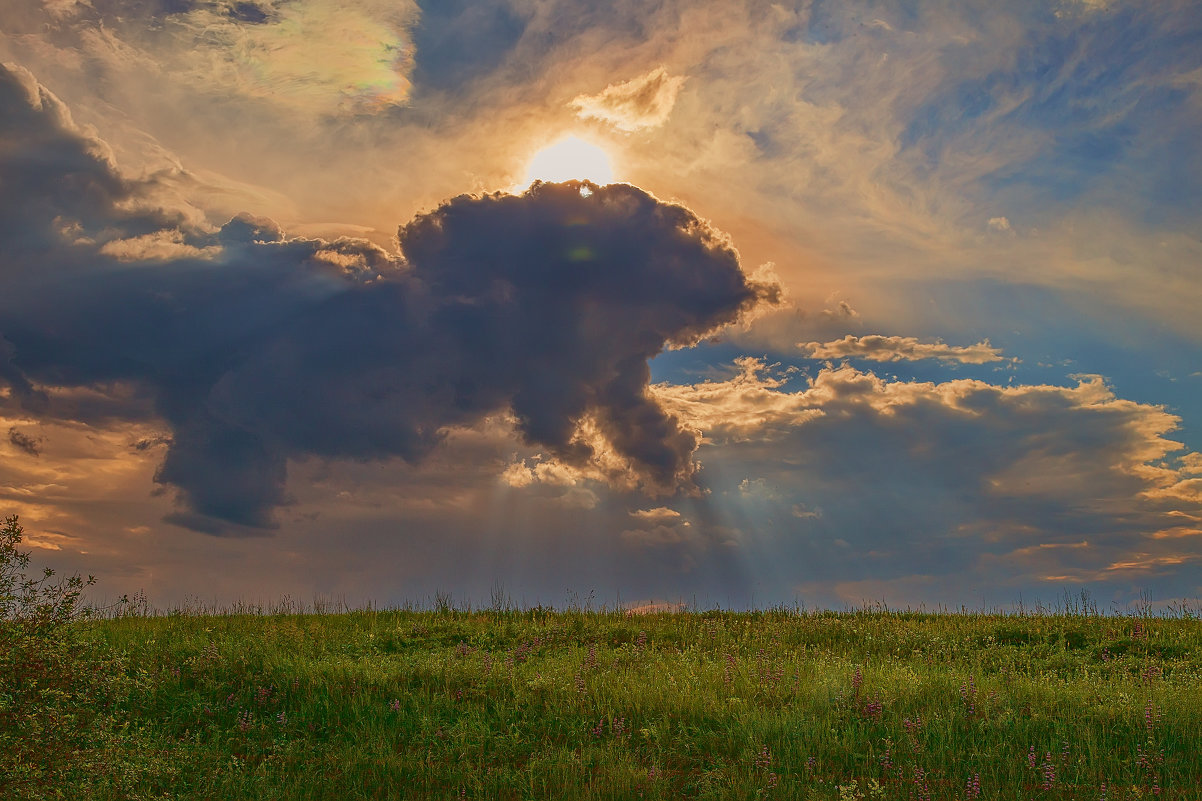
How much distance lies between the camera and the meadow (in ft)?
35.3

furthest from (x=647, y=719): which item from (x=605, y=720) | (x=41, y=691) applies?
(x=41, y=691)

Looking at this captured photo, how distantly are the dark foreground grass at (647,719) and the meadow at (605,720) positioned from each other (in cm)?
4

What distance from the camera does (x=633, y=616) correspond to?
24078 millimetres

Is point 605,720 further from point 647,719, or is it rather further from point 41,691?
point 41,691

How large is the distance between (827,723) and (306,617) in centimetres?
1694

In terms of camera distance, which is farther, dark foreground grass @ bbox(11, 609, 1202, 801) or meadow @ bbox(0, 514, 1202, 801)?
dark foreground grass @ bbox(11, 609, 1202, 801)

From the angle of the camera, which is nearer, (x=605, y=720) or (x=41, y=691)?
(x=41, y=691)

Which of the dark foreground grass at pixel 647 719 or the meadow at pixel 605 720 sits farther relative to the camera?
the dark foreground grass at pixel 647 719

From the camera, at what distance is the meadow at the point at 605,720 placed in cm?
1076

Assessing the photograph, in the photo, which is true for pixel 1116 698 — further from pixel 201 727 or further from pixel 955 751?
pixel 201 727

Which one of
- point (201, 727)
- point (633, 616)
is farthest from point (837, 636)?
point (201, 727)

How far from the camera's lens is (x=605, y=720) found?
13.5 meters

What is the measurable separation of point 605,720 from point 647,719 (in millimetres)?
705

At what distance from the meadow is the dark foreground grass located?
1.7 inches
